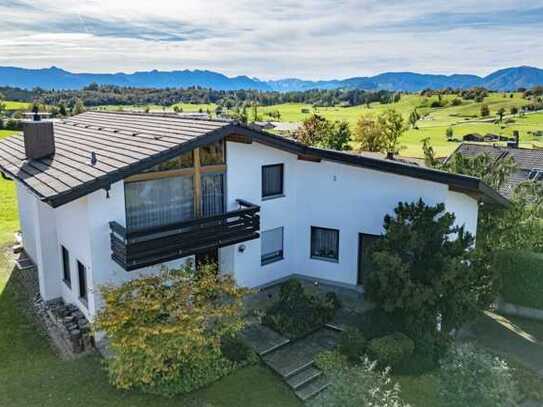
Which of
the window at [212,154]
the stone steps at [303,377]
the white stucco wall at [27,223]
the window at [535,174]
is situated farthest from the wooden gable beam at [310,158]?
the window at [535,174]

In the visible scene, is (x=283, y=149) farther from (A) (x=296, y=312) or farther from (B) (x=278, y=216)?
(A) (x=296, y=312)

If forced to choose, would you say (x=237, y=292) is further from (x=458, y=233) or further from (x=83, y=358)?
(x=458, y=233)

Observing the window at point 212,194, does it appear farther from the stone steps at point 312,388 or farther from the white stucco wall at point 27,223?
the white stucco wall at point 27,223

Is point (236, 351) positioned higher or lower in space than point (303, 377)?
higher

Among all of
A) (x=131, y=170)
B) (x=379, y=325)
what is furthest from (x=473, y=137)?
(x=131, y=170)

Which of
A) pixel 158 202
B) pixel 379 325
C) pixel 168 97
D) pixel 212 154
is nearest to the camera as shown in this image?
pixel 158 202

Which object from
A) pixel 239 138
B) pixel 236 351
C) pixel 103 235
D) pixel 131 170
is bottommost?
pixel 236 351
